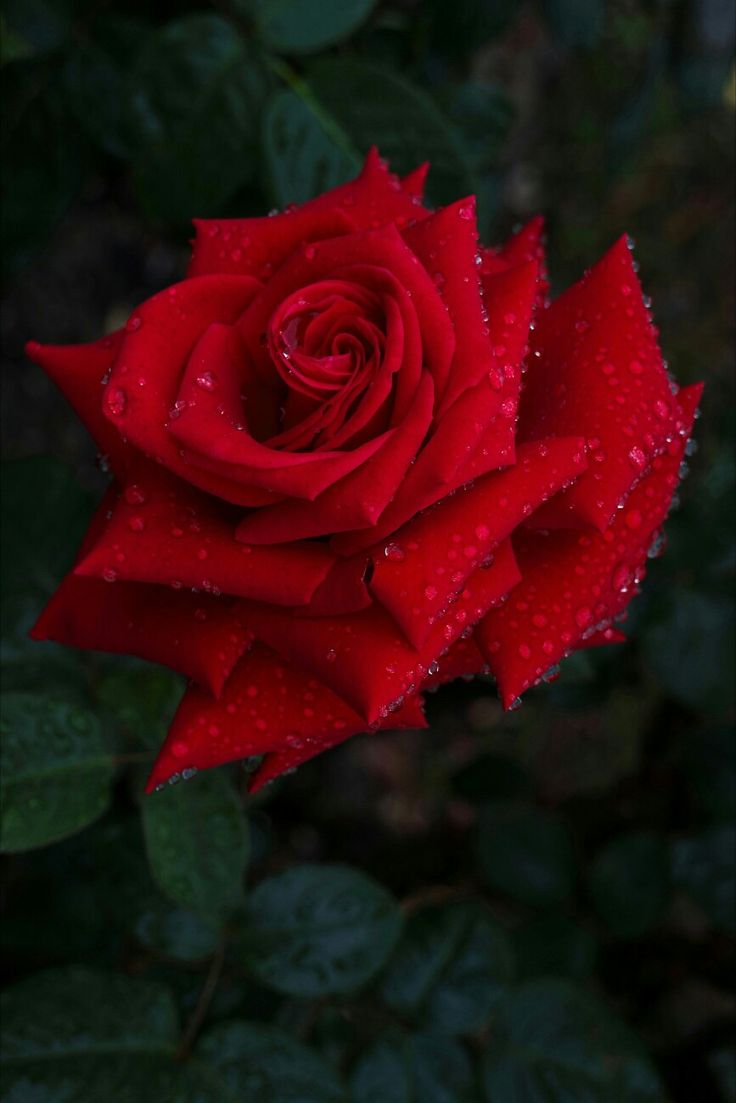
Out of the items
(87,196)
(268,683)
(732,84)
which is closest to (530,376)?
(268,683)

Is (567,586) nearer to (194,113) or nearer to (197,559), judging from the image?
(197,559)

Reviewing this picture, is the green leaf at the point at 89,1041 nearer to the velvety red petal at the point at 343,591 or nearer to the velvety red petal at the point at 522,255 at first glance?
the velvety red petal at the point at 343,591

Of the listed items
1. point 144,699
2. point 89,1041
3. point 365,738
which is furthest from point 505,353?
point 365,738

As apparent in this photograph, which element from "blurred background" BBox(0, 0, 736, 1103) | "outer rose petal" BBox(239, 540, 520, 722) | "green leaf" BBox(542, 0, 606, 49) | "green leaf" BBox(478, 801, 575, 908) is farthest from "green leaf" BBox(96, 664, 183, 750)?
"green leaf" BBox(542, 0, 606, 49)

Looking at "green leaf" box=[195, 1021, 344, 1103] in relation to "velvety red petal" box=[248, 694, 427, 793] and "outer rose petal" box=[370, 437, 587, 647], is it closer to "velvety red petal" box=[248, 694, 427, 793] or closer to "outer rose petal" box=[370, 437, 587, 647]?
"velvety red petal" box=[248, 694, 427, 793]

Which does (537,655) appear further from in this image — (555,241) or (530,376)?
(555,241)

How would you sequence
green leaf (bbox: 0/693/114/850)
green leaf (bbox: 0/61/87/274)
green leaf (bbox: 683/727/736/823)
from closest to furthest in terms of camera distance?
green leaf (bbox: 0/693/114/850), green leaf (bbox: 0/61/87/274), green leaf (bbox: 683/727/736/823)

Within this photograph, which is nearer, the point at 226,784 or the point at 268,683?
the point at 268,683
